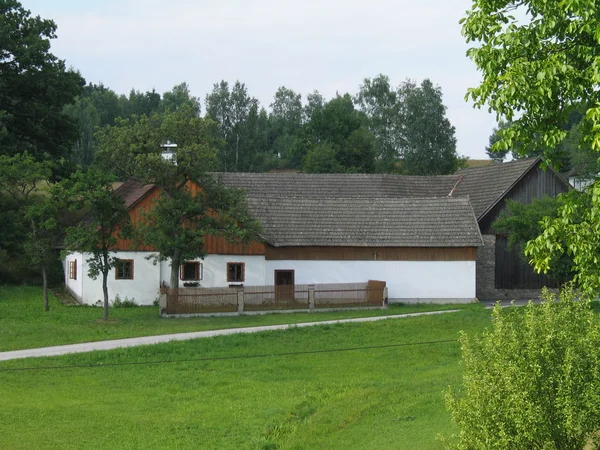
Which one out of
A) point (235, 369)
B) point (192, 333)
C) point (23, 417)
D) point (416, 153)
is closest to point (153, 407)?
point (23, 417)

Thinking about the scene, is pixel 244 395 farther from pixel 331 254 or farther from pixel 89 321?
pixel 331 254

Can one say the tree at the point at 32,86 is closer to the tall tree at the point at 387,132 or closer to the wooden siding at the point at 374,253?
the wooden siding at the point at 374,253

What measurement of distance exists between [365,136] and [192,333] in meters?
46.7

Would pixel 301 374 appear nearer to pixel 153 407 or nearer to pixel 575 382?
pixel 153 407

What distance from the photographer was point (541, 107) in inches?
486

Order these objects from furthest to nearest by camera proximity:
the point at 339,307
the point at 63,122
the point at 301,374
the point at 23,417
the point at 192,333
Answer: the point at 63,122 < the point at 339,307 < the point at 192,333 < the point at 301,374 < the point at 23,417

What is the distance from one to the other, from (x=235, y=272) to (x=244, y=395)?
18.6 meters

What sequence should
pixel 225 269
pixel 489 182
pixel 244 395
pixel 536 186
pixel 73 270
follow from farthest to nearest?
1. pixel 489 182
2. pixel 536 186
3. pixel 73 270
4. pixel 225 269
5. pixel 244 395

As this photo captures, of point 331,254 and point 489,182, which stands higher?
point 489,182

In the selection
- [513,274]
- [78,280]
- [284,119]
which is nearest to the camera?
[78,280]

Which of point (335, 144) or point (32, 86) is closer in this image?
point (32, 86)

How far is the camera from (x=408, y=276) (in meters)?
40.0

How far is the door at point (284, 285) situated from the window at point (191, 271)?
363 centimetres

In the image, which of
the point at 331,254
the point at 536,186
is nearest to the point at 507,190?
the point at 536,186
